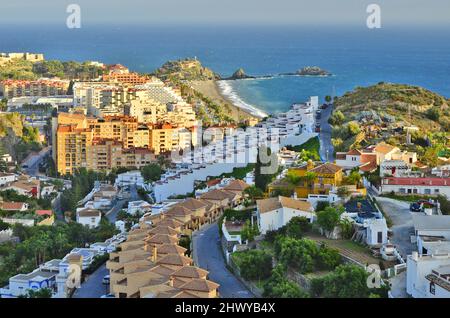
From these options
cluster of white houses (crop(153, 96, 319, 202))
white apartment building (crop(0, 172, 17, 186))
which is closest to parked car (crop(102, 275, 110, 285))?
cluster of white houses (crop(153, 96, 319, 202))

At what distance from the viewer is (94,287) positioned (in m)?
6.67

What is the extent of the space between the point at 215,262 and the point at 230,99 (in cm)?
1529

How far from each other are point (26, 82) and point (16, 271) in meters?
13.6

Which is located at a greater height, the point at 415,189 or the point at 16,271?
the point at 415,189

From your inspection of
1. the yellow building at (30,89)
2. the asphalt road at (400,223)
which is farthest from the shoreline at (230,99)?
the asphalt road at (400,223)

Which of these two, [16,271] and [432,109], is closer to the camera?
[16,271]

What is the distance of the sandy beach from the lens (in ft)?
61.0

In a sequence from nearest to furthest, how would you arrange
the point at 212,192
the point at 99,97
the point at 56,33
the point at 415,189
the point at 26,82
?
the point at 415,189 → the point at 212,192 → the point at 99,97 → the point at 26,82 → the point at 56,33

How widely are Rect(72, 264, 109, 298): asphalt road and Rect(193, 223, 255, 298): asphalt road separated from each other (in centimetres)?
70

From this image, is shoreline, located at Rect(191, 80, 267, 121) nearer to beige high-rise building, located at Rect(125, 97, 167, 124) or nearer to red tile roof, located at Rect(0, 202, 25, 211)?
beige high-rise building, located at Rect(125, 97, 167, 124)
